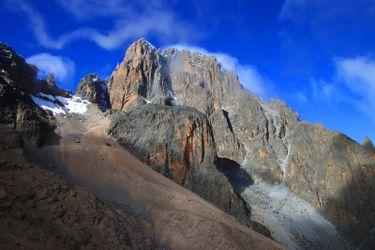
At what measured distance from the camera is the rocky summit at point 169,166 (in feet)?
131

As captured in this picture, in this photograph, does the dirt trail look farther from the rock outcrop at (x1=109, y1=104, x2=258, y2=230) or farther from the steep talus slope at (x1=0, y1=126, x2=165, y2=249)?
the rock outcrop at (x1=109, y1=104, x2=258, y2=230)

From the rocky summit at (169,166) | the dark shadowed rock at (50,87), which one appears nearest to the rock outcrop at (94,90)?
the rocky summit at (169,166)

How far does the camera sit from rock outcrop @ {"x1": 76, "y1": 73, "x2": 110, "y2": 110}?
102 m

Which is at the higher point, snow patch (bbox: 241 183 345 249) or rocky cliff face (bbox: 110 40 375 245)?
rocky cliff face (bbox: 110 40 375 245)

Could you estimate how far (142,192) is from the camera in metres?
54.7

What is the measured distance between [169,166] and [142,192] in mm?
21087

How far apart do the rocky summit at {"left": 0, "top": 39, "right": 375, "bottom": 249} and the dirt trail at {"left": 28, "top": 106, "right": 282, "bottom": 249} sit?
0.19 m

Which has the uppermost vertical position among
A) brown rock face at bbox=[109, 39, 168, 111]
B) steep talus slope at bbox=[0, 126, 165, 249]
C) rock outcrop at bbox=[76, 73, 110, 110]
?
brown rock face at bbox=[109, 39, 168, 111]

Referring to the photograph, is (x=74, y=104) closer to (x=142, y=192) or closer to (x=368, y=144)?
(x=142, y=192)

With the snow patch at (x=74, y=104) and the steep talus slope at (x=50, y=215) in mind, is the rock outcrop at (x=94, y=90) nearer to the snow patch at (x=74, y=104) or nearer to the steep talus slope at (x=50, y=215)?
the snow patch at (x=74, y=104)

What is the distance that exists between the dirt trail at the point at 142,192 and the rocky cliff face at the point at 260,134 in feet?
141

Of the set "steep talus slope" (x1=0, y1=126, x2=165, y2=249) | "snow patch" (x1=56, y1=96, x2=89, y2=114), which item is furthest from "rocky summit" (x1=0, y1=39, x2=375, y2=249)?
"snow patch" (x1=56, y1=96, x2=89, y2=114)

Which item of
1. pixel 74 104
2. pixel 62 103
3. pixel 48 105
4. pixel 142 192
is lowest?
pixel 142 192

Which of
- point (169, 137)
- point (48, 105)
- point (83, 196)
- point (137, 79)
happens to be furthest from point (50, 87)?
point (83, 196)
